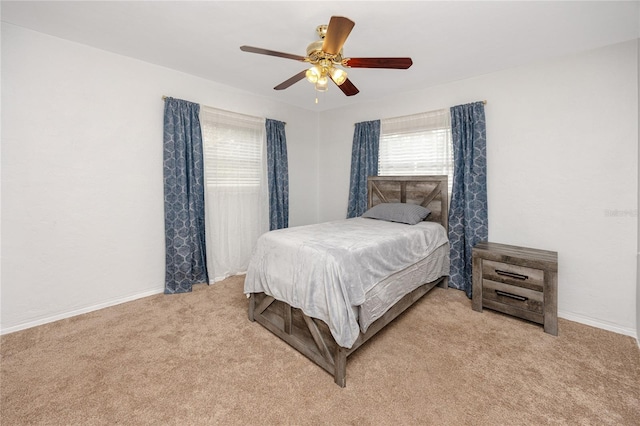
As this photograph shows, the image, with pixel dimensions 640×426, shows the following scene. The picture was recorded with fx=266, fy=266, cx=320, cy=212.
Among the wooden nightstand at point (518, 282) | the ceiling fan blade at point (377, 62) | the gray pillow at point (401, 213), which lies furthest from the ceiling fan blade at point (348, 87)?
the wooden nightstand at point (518, 282)

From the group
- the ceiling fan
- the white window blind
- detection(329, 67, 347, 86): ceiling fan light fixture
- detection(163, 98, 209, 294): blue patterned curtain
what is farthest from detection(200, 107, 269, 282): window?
detection(329, 67, 347, 86): ceiling fan light fixture

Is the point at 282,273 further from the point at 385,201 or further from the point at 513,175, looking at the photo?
the point at 513,175

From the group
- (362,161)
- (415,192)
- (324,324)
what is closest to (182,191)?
(324,324)

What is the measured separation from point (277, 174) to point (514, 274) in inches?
128

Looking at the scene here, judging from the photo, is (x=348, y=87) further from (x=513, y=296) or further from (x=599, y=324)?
(x=599, y=324)

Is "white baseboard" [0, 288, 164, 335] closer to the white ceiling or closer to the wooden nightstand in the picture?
the white ceiling

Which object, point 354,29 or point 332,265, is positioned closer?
point 332,265

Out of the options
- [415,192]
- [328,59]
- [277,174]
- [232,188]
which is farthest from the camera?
[277,174]

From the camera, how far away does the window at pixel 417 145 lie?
3451 mm

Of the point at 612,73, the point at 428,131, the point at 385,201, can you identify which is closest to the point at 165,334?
the point at 385,201

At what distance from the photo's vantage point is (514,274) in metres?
2.54

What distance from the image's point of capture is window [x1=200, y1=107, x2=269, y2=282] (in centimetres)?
353

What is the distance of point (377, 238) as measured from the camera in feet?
7.60

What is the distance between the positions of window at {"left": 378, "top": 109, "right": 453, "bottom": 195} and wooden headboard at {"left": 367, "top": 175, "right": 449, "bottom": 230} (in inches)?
5.3
